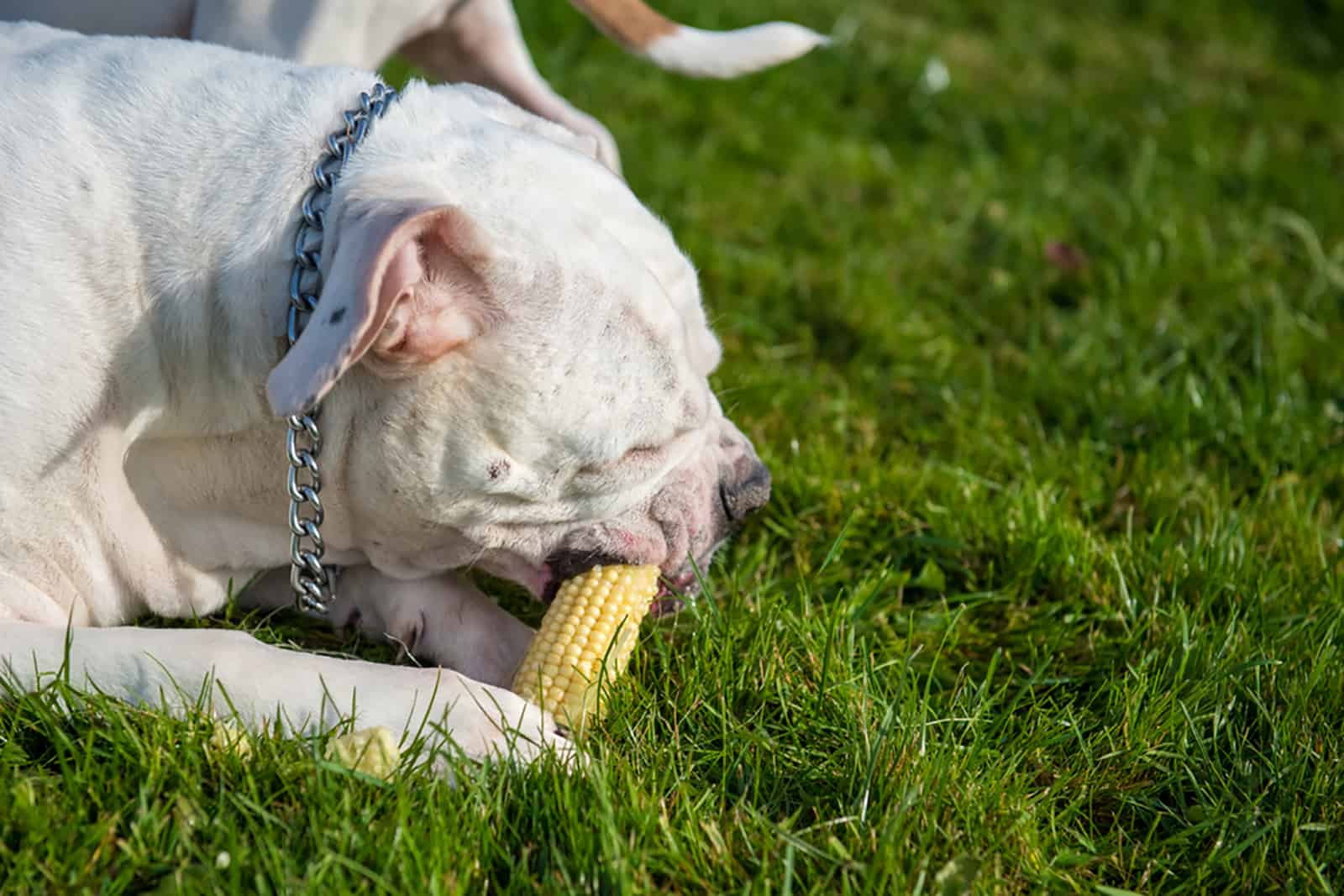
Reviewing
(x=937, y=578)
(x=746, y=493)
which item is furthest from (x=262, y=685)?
(x=937, y=578)

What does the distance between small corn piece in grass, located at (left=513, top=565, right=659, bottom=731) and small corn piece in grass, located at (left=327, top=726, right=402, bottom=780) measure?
1.06 feet

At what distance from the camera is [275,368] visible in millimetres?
2373

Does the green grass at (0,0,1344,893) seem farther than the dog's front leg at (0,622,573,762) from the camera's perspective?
No

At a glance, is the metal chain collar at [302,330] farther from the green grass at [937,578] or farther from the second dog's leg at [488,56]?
the second dog's leg at [488,56]

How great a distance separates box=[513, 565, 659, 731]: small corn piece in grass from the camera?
262cm

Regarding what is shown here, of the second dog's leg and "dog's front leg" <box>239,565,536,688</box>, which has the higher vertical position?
the second dog's leg

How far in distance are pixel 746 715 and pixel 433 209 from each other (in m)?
1.17

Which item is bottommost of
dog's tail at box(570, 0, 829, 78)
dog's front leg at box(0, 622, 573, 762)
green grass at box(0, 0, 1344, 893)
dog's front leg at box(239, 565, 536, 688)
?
dog's front leg at box(239, 565, 536, 688)

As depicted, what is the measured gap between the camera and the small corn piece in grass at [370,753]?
232 centimetres

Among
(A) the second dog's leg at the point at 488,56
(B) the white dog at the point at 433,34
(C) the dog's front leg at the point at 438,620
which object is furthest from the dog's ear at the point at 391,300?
(A) the second dog's leg at the point at 488,56

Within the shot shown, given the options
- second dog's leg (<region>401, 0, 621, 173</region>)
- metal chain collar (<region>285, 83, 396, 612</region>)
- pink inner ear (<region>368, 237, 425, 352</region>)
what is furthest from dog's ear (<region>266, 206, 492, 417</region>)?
second dog's leg (<region>401, 0, 621, 173</region>)

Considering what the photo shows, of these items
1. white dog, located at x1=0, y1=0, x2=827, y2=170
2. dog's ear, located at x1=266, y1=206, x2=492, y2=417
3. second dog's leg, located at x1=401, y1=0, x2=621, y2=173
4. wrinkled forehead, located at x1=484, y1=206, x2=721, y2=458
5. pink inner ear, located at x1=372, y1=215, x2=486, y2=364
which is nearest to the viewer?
dog's ear, located at x1=266, y1=206, x2=492, y2=417

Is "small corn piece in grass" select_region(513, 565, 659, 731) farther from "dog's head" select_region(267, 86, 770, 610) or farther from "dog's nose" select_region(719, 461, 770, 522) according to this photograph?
"dog's nose" select_region(719, 461, 770, 522)

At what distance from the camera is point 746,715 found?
8.81 feet
